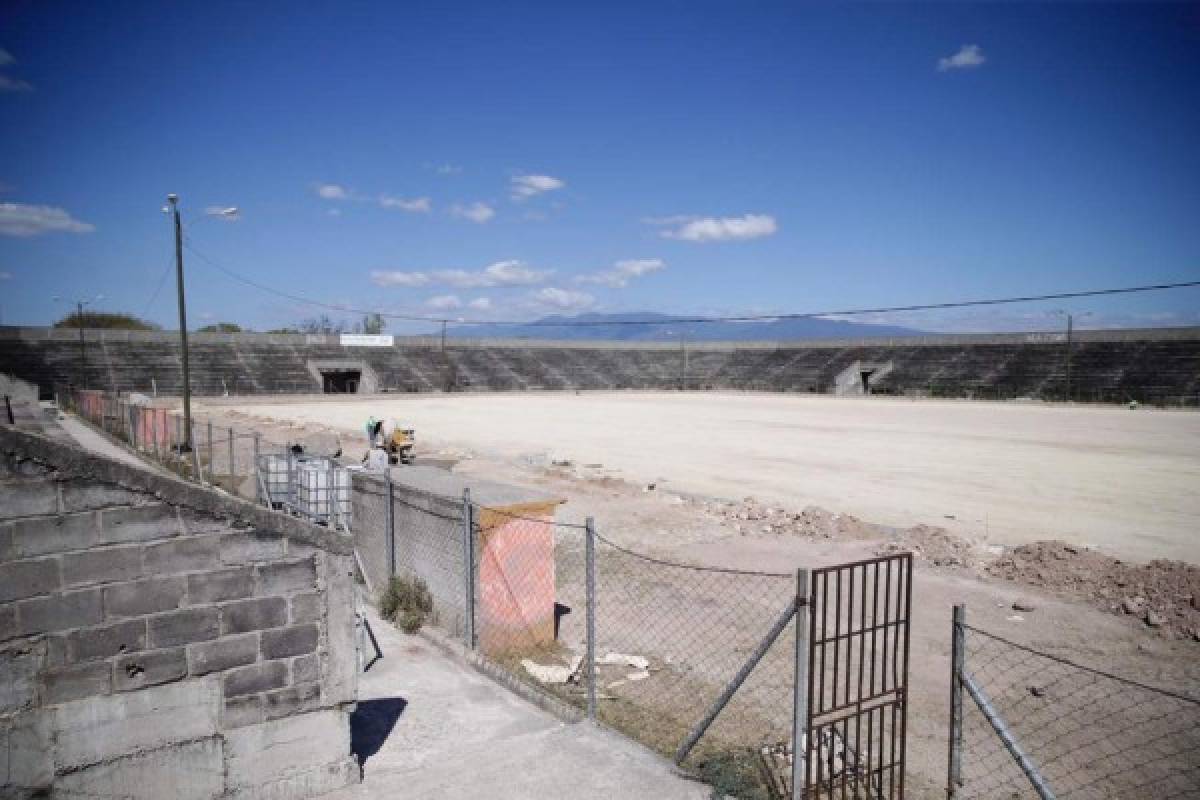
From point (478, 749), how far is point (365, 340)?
71.2m

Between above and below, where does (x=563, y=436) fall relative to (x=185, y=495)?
below

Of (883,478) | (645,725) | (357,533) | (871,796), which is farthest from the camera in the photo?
(883,478)

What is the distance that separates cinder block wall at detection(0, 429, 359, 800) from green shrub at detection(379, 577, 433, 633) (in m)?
3.23

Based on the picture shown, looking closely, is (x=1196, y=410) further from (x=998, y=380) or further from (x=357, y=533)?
(x=357, y=533)

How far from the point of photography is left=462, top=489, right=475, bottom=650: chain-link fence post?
7.67 m

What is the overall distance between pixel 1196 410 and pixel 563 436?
39.9 m

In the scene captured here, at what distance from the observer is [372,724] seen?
6168mm

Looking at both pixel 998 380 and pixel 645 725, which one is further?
pixel 998 380

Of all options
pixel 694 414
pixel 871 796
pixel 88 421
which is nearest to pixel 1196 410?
pixel 694 414

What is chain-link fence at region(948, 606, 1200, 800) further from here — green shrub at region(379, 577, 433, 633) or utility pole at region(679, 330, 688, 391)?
utility pole at region(679, 330, 688, 391)

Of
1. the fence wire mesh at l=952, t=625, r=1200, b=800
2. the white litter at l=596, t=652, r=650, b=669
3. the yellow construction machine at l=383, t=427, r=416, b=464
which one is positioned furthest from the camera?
the yellow construction machine at l=383, t=427, r=416, b=464

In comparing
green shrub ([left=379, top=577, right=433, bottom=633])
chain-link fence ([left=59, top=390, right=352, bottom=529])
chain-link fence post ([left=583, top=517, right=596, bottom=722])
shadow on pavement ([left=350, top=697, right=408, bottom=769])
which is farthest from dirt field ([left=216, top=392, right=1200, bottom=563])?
shadow on pavement ([left=350, top=697, right=408, bottom=769])

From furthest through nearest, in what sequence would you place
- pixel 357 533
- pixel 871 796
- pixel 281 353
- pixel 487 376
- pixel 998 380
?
pixel 487 376, pixel 281 353, pixel 998 380, pixel 357 533, pixel 871 796

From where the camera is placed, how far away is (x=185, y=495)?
4570 millimetres
